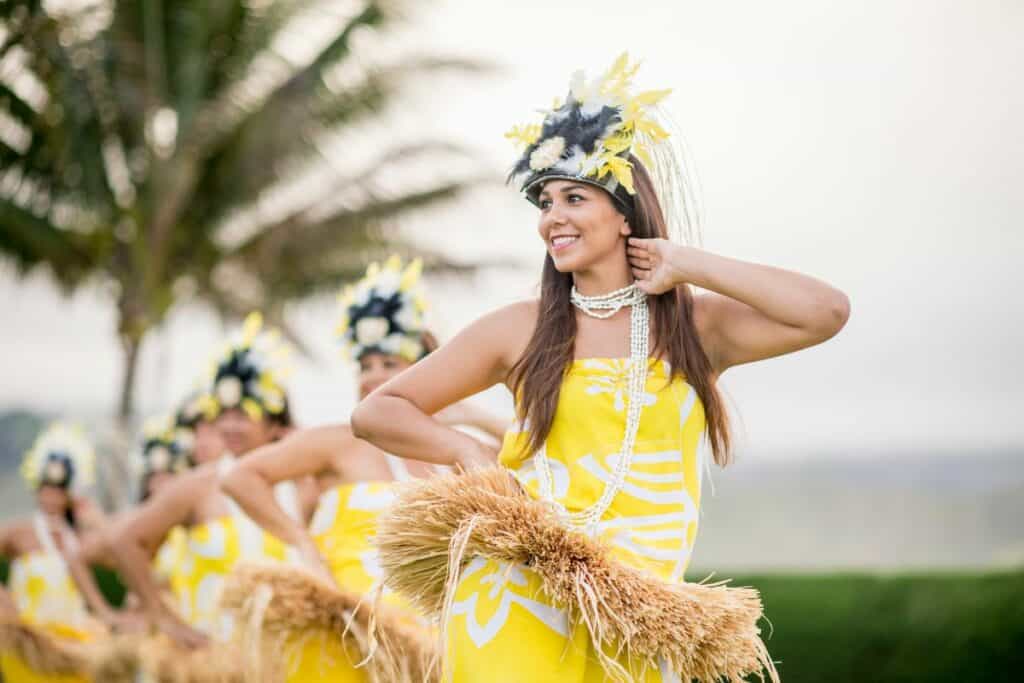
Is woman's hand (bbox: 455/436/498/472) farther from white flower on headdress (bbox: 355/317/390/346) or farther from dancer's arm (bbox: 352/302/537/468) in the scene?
white flower on headdress (bbox: 355/317/390/346)

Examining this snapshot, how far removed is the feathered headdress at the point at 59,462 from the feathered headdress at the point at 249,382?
3.08 meters

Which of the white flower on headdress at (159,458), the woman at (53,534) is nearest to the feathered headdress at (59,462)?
the woman at (53,534)

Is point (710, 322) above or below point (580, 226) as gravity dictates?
below

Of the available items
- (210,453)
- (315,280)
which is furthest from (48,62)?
(210,453)

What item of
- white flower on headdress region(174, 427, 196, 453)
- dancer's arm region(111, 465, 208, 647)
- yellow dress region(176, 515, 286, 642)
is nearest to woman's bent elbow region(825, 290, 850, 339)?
yellow dress region(176, 515, 286, 642)

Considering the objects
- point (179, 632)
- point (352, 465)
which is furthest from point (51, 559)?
point (352, 465)

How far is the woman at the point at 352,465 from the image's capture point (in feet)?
14.6

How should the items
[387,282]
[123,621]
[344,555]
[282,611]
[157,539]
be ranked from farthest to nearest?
1. [123,621]
2. [157,539]
3. [387,282]
4. [344,555]
5. [282,611]

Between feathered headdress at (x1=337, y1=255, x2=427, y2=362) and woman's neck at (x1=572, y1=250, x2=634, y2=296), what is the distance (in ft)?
5.38

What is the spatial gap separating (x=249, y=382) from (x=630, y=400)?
3433mm

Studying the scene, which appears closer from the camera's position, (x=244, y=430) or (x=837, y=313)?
(x=837, y=313)

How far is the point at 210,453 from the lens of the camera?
6793mm

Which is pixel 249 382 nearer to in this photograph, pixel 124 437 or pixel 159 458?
pixel 159 458

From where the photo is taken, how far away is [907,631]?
7.96 metres
